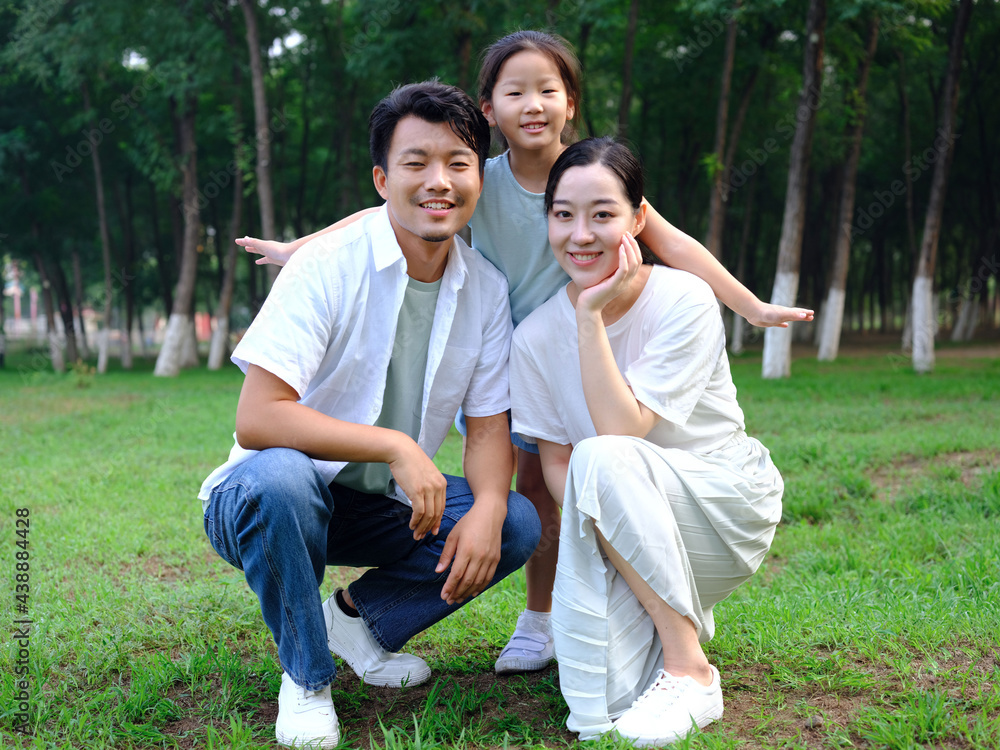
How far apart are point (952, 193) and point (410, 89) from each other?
28.6 m

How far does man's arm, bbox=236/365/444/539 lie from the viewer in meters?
2.44

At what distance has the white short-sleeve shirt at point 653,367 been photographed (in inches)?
101

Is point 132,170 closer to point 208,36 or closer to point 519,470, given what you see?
point 208,36

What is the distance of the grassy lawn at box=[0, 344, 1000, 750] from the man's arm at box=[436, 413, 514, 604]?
0.40m

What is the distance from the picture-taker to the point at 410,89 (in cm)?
268

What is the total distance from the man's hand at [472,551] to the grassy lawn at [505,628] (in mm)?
395

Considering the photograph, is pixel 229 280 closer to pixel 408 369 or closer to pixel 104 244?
pixel 104 244

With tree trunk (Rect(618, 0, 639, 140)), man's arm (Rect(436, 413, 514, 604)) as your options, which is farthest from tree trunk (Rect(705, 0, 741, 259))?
man's arm (Rect(436, 413, 514, 604))

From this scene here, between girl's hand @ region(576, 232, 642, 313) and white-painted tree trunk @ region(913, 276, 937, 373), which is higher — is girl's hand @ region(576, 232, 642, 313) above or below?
above

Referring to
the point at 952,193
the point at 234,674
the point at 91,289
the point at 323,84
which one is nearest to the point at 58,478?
the point at 234,674

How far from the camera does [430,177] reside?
104 inches

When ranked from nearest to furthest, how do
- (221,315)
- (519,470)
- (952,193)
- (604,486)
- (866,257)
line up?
(604,486) < (519,470) < (221,315) < (952,193) < (866,257)

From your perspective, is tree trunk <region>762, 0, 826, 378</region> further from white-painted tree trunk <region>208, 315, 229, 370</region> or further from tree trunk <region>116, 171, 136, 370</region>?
tree trunk <region>116, 171, 136, 370</region>

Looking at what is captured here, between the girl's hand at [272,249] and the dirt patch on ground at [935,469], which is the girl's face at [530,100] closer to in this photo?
the girl's hand at [272,249]
